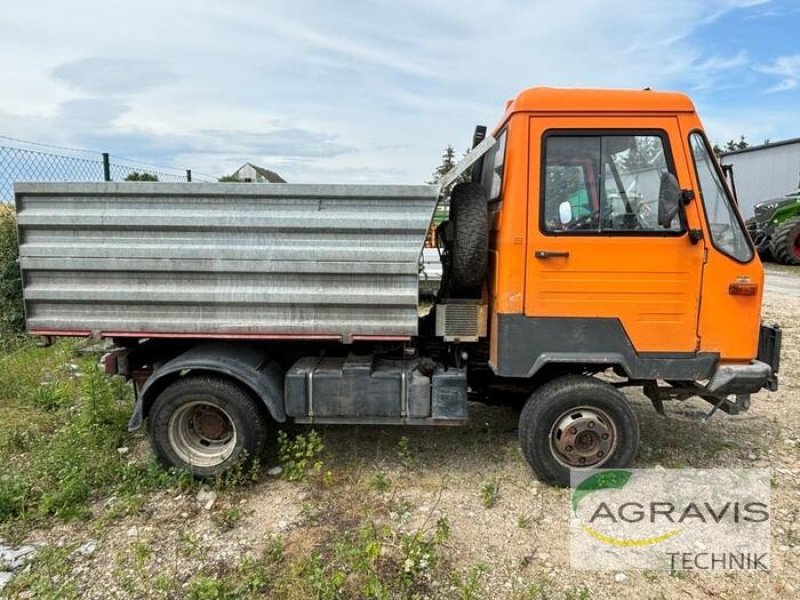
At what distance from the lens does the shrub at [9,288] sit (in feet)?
22.6

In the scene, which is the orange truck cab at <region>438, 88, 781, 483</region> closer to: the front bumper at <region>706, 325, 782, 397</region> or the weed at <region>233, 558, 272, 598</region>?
the front bumper at <region>706, 325, 782, 397</region>

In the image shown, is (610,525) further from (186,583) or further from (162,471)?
(162,471)

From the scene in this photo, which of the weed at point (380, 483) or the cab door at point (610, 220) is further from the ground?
the cab door at point (610, 220)

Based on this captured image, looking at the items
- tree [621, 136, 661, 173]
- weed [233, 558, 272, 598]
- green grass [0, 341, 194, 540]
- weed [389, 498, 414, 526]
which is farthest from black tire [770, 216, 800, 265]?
weed [233, 558, 272, 598]

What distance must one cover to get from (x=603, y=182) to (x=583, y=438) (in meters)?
1.74

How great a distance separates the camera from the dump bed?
3498 millimetres

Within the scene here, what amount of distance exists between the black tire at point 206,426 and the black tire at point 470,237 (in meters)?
1.73

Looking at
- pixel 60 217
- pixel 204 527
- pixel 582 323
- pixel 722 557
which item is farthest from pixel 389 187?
pixel 722 557

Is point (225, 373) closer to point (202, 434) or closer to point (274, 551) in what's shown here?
point (202, 434)

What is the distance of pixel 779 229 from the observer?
15961 millimetres

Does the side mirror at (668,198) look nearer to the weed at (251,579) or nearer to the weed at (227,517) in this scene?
the weed at (251,579)

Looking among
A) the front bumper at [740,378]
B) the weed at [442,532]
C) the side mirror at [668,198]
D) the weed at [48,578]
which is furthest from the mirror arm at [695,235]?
the weed at [48,578]

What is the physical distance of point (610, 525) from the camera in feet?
11.2

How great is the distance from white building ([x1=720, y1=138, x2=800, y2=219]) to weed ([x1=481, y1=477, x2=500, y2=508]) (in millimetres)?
24981
